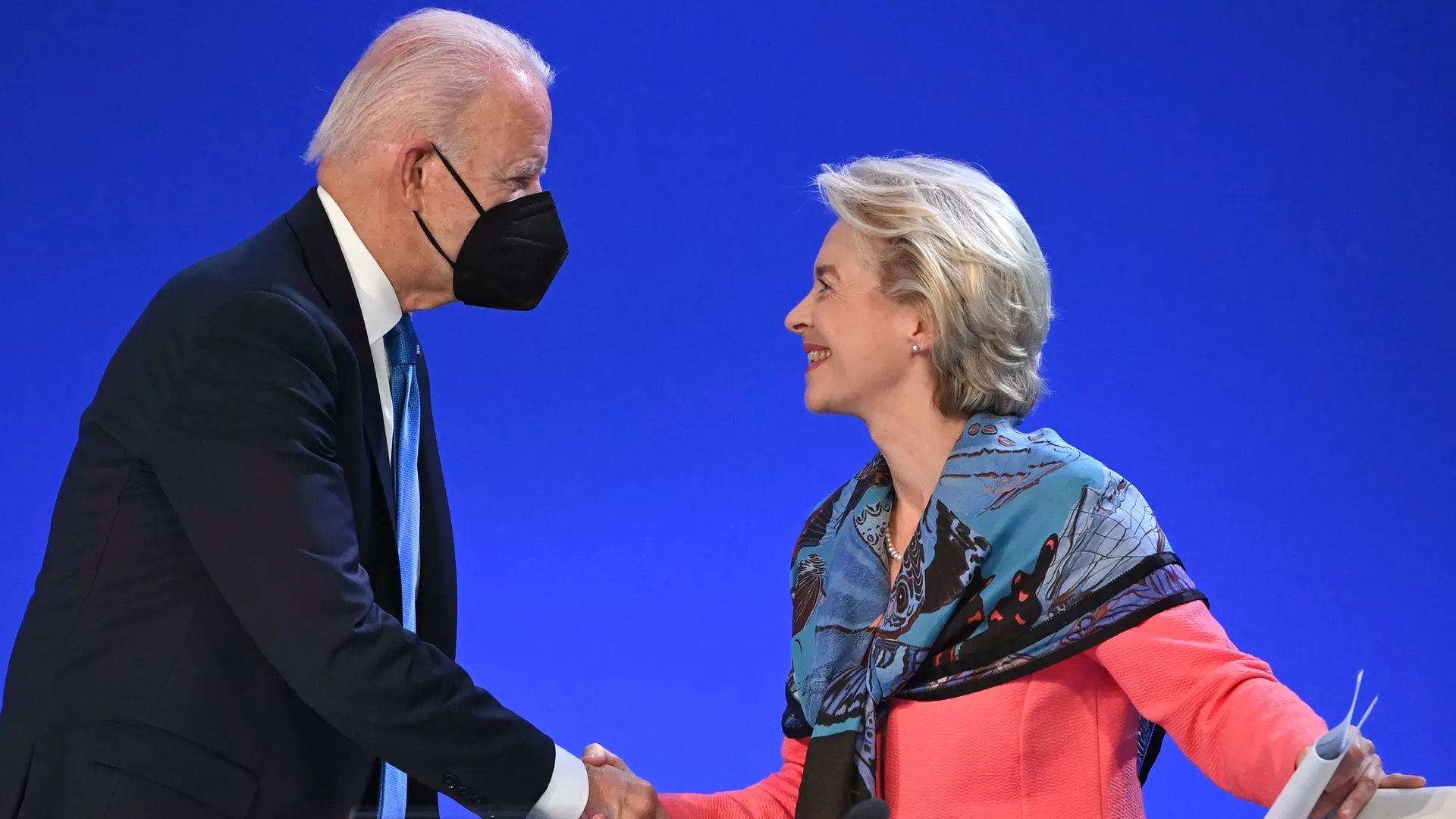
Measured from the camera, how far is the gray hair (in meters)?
1.70

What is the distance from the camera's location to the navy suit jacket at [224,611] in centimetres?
140

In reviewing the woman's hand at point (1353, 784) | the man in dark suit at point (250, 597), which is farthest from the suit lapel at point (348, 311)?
the woman's hand at point (1353, 784)

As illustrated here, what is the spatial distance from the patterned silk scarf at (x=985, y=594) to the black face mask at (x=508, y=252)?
1.86 feet

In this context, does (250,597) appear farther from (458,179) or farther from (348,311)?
(458,179)

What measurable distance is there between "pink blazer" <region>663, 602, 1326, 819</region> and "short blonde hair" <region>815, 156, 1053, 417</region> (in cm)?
35

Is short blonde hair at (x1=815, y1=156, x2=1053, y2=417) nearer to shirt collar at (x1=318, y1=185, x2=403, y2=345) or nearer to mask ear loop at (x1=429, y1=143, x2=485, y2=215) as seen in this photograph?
mask ear loop at (x1=429, y1=143, x2=485, y2=215)

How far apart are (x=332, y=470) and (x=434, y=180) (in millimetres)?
430

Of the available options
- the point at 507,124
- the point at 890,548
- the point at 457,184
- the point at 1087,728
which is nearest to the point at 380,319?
the point at 457,184

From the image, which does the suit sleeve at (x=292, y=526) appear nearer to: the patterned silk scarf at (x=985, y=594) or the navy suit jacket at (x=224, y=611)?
the navy suit jacket at (x=224, y=611)

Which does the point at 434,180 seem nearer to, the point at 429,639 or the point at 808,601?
the point at 429,639

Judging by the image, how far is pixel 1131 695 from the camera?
4.88 feet

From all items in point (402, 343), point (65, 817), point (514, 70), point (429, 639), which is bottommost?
point (65, 817)

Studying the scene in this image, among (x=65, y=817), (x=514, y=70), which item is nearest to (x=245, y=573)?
(x=65, y=817)

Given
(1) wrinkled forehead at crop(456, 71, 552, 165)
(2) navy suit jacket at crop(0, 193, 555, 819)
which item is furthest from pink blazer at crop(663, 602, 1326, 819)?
(1) wrinkled forehead at crop(456, 71, 552, 165)
